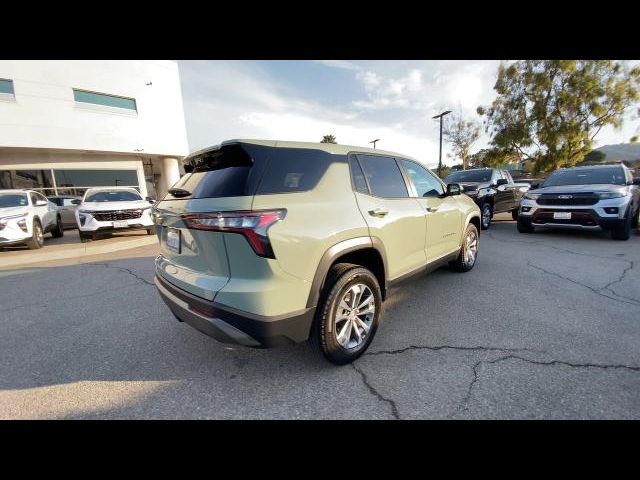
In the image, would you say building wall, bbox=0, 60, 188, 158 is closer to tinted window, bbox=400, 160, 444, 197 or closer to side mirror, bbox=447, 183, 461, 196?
tinted window, bbox=400, 160, 444, 197

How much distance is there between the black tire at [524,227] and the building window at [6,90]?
961 inches

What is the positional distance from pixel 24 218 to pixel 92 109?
14805 mm

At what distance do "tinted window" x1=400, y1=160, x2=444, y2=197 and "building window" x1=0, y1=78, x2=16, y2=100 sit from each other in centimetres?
2256

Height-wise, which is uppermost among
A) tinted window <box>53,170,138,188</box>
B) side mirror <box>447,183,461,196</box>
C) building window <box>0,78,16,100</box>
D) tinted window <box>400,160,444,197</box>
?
building window <box>0,78,16,100</box>

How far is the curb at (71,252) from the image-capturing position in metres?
6.45

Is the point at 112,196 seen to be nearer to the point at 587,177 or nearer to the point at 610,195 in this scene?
the point at 610,195

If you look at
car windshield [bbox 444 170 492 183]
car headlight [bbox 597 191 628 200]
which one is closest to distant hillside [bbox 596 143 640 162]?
car windshield [bbox 444 170 492 183]

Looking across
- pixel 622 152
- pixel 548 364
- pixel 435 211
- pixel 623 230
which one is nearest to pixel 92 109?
pixel 435 211

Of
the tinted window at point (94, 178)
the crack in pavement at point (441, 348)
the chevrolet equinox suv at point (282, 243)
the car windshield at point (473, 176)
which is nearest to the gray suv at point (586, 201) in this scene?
the car windshield at point (473, 176)

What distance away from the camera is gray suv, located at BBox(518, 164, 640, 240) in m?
6.18

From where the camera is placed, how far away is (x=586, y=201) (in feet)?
20.8

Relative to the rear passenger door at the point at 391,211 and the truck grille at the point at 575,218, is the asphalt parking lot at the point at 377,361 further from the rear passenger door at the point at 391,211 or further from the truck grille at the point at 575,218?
the truck grille at the point at 575,218
